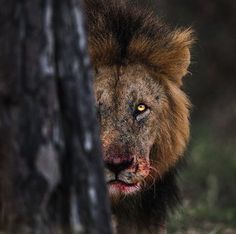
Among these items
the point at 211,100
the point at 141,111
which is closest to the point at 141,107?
the point at 141,111

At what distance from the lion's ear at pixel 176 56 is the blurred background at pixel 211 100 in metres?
2.82

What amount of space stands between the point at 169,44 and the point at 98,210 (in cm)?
253

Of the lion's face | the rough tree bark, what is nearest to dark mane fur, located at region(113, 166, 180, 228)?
the lion's face

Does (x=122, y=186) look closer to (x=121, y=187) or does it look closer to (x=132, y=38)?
(x=121, y=187)

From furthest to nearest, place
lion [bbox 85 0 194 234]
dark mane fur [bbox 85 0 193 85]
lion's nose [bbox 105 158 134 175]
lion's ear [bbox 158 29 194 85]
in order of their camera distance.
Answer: lion's ear [bbox 158 29 194 85] < dark mane fur [bbox 85 0 193 85] < lion [bbox 85 0 194 234] < lion's nose [bbox 105 158 134 175]

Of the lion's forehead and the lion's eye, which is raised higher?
the lion's forehead

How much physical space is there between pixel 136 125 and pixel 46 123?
80.5 inches

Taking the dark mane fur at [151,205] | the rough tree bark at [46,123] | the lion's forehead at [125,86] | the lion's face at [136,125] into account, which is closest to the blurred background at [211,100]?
the dark mane fur at [151,205]

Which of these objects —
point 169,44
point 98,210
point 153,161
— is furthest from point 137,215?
point 98,210

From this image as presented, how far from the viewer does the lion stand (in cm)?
559

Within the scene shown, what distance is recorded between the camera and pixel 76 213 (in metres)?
3.70

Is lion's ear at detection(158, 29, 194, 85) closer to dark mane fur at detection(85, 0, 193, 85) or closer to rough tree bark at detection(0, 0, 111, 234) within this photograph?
dark mane fur at detection(85, 0, 193, 85)

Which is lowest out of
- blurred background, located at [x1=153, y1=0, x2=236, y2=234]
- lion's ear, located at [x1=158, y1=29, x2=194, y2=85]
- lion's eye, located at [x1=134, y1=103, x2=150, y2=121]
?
blurred background, located at [x1=153, y1=0, x2=236, y2=234]

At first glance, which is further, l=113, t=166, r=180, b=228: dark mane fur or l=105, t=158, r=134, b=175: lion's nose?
Answer: l=113, t=166, r=180, b=228: dark mane fur
